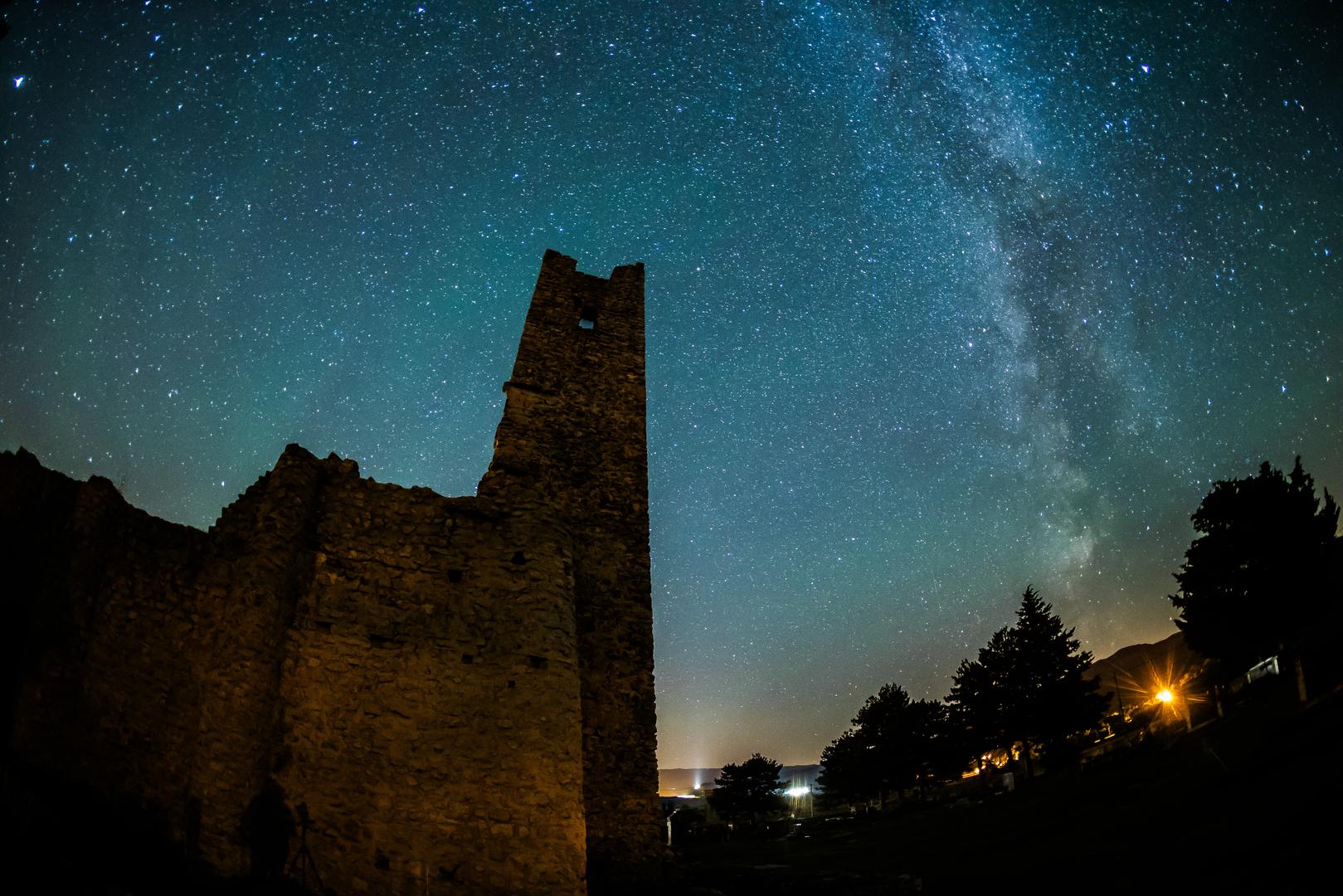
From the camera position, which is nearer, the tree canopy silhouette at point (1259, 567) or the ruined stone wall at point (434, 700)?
the ruined stone wall at point (434, 700)

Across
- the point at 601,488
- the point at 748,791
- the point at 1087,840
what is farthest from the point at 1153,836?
the point at 748,791

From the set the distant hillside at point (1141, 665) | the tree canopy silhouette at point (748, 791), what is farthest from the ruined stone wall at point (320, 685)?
the distant hillside at point (1141, 665)

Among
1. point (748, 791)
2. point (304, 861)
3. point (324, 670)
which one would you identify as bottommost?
point (748, 791)

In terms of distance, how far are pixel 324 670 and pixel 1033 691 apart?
3805cm

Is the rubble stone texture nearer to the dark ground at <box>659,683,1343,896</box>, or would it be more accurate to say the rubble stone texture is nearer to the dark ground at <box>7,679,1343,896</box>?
the dark ground at <box>7,679,1343,896</box>

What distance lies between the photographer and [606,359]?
1430 centimetres

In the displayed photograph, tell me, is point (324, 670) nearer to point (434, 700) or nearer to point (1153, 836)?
point (434, 700)

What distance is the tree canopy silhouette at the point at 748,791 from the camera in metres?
50.1

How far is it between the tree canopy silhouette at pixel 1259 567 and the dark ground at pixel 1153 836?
2426mm

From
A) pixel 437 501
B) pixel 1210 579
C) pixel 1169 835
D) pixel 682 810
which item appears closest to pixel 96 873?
pixel 437 501

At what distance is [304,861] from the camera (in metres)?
6.80

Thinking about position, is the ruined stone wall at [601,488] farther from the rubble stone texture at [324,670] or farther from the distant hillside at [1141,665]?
the distant hillside at [1141,665]

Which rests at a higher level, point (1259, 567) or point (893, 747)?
point (1259, 567)

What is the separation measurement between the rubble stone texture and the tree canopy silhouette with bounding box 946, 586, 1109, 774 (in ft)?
108
